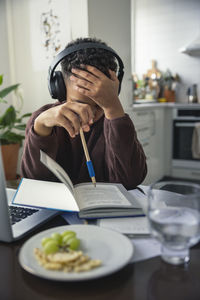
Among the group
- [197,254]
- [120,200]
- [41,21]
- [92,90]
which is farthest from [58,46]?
[197,254]

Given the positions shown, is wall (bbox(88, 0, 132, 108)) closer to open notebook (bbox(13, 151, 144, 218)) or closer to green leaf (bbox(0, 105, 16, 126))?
green leaf (bbox(0, 105, 16, 126))

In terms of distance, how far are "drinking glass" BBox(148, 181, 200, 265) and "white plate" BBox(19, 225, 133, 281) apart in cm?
6

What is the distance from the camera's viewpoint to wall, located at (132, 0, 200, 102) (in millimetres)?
3482

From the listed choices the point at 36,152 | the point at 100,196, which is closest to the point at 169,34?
the point at 36,152

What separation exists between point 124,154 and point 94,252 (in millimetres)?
471

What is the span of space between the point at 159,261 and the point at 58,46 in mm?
1986

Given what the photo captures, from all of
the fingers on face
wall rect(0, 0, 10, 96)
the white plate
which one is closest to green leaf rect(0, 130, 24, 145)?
wall rect(0, 0, 10, 96)

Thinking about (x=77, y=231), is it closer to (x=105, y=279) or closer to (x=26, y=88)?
(x=105, y=279)

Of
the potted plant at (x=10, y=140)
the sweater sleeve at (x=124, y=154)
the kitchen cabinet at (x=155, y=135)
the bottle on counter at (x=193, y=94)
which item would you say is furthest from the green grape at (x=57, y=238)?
the bottle on counter at (x=193, y=94)

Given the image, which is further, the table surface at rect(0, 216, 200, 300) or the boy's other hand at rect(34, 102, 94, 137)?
the boy's other hand at rect(34, 102, 94, 137)

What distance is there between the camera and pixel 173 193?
0.51 m

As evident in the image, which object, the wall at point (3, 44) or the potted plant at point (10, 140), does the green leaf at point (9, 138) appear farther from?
the wall at point (3, 44)

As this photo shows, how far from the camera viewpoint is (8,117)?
7.73 ft

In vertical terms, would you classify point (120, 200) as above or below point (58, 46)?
below
